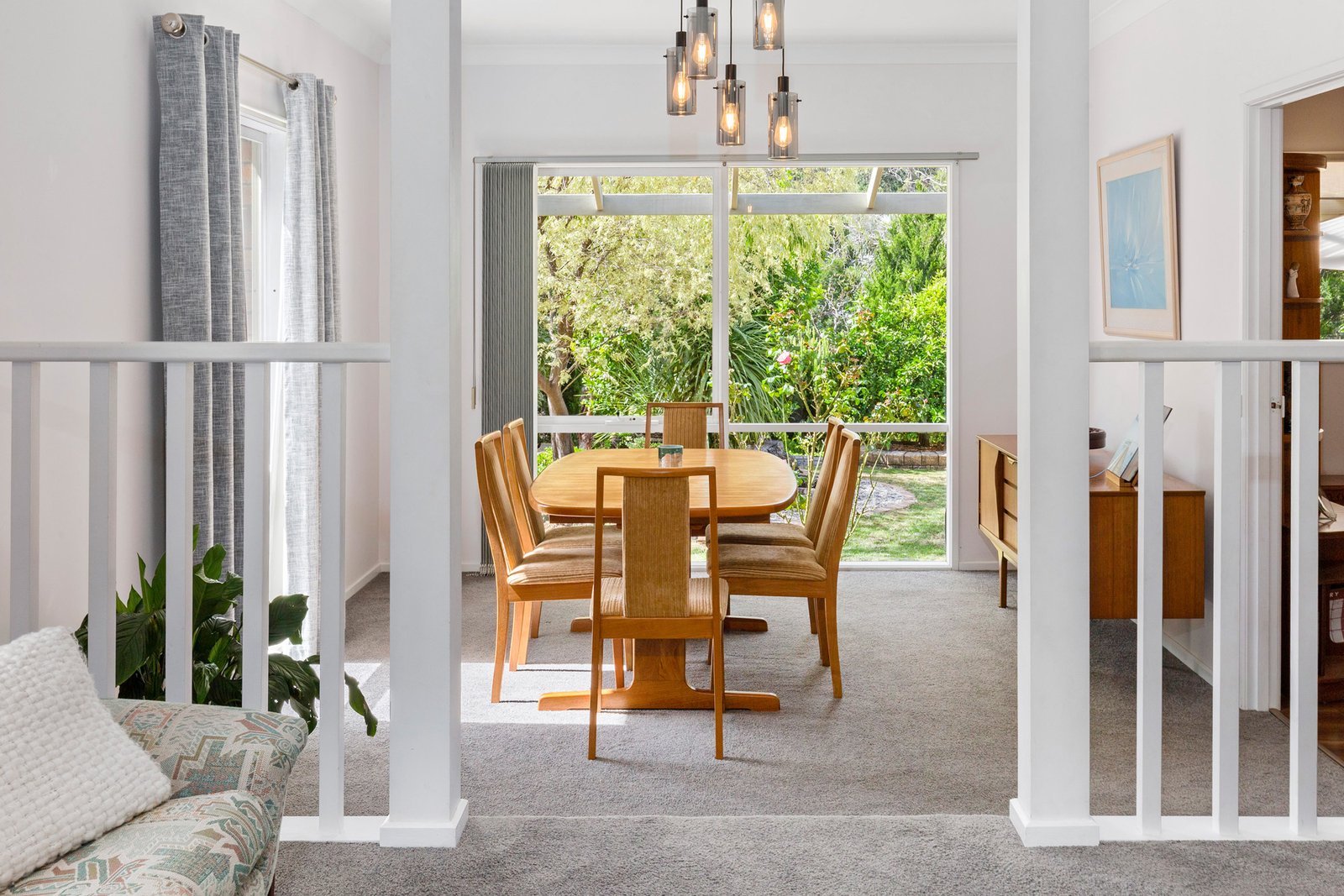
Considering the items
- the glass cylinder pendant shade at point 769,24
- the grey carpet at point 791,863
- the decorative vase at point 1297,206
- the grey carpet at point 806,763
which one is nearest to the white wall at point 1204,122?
the decorative vase at point 1297,206

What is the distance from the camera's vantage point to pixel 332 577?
6.56 feet

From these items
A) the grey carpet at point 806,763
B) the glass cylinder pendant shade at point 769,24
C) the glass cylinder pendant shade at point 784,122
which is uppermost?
the glass cylinder pendant shade at point 769,24

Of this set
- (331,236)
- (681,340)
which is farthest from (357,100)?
(681,340)

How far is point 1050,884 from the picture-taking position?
1908mm

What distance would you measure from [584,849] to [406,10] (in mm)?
1587

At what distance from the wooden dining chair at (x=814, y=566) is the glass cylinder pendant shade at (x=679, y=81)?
48.4 inches

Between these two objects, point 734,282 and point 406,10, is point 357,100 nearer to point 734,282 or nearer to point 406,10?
point 734,282

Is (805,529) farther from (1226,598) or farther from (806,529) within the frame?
→ (1226,598)

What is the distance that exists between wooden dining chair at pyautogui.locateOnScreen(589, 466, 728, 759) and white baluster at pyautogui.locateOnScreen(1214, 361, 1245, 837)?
132 centimetres

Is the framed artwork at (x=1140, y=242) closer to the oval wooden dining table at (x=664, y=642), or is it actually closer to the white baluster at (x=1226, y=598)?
the oval wooden dining table at (x=664, y=642)

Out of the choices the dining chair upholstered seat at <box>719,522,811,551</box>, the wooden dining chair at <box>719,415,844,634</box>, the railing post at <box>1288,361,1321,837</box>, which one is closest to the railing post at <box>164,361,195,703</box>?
the railing post at <box>1288,361,1321,837</box>

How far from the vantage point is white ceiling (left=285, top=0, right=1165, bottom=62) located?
15.8 ft

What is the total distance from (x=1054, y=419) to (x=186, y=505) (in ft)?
5.38

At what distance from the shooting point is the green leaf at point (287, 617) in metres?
2.46
